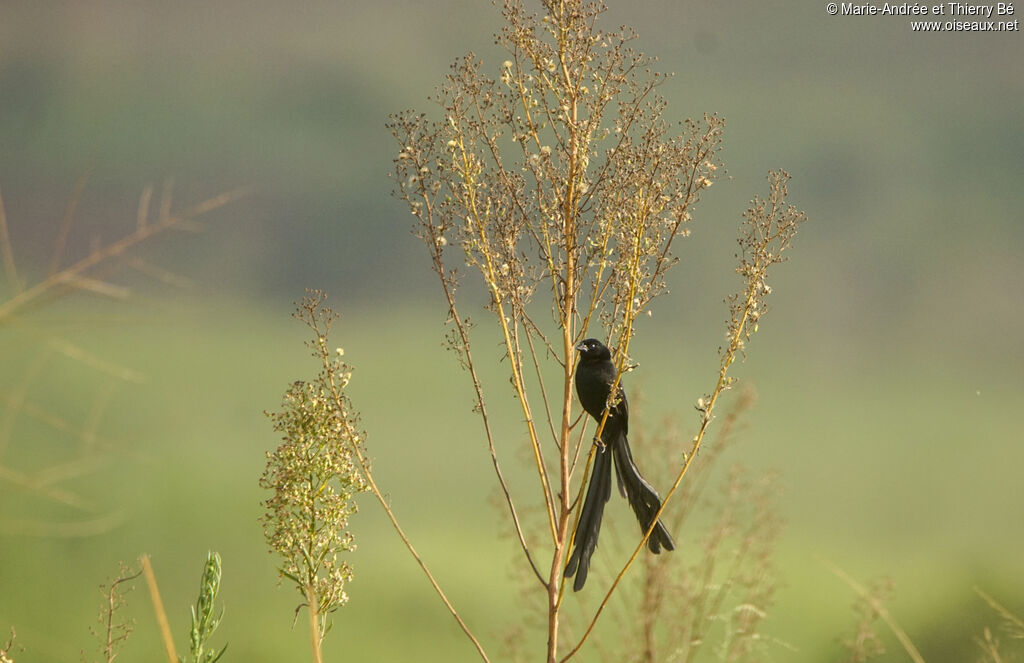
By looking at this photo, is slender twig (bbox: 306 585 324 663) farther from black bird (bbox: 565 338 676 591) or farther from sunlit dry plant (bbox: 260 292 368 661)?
black bird (bbox: 565 338 676 591)

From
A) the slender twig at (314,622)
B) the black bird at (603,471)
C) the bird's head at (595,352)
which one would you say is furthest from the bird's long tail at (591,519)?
the slender twig at (314,622)

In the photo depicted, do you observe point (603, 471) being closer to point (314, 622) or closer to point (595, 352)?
point (595, 352)

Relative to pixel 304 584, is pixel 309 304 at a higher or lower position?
higher

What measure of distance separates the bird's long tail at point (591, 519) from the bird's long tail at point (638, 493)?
0.02 metres

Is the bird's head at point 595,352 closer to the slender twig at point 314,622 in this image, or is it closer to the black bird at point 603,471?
the black bird at point 603,471

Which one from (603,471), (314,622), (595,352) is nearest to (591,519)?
(603,471)

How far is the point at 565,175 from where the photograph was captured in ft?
4.50

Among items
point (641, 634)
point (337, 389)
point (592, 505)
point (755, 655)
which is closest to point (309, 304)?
point (337, 389)

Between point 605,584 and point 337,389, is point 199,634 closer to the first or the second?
point 337,389

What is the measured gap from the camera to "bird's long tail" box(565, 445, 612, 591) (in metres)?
1.41

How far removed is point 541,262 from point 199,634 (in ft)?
2.47

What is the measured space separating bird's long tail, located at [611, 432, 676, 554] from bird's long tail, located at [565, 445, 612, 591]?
0.8 inches

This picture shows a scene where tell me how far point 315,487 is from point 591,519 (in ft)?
1.43

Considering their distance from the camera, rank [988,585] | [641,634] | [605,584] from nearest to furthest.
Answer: [641,634] < [605,584] < [988,585]
